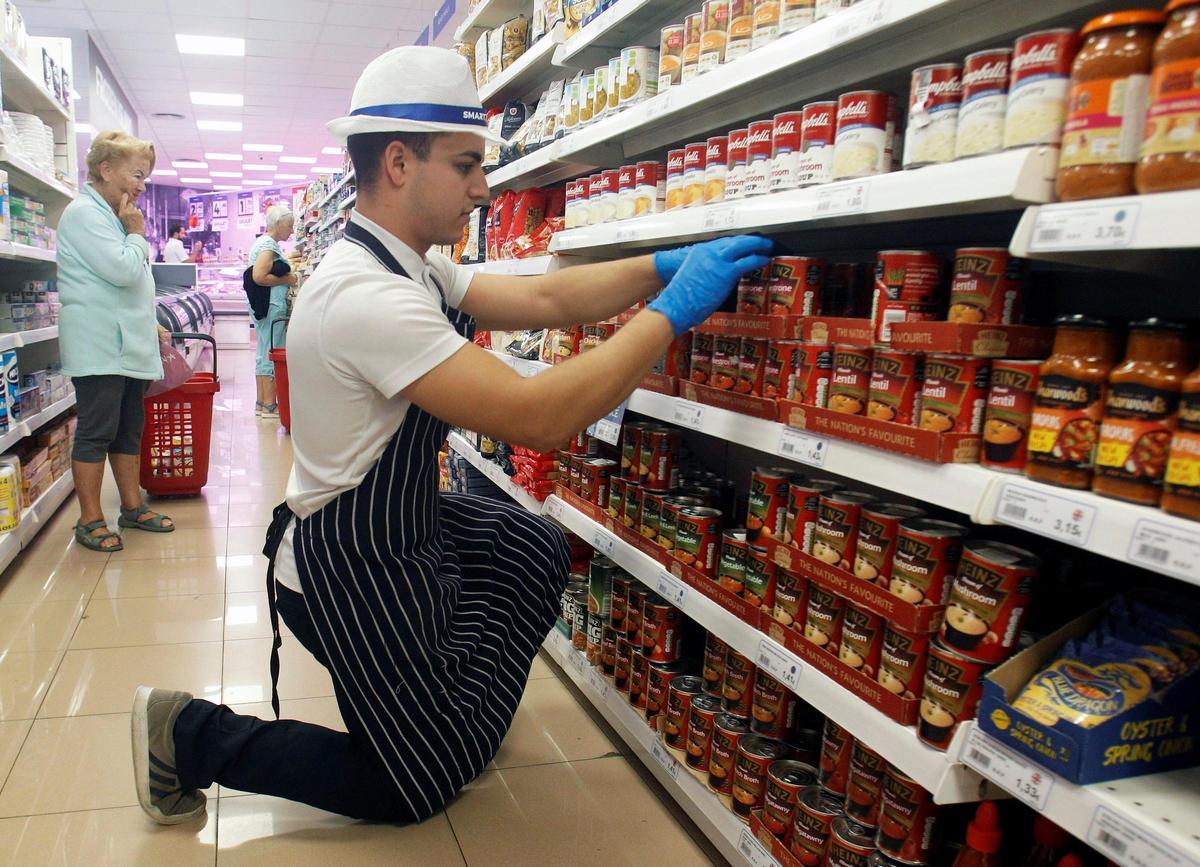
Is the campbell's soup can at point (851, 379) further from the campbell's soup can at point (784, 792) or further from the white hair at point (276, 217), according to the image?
the white hair at point (276, 217)

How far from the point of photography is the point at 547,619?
89.3 inches

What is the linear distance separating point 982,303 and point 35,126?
5.37 m

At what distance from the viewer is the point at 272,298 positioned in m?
7.79

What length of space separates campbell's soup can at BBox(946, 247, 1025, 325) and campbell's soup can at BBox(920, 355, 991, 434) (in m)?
0.07

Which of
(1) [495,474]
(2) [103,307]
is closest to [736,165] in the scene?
→ (1) [495,474]

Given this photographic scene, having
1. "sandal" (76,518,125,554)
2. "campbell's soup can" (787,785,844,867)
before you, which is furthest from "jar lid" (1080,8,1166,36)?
"sandal" (76,518,125,554)

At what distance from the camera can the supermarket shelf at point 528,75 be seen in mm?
2855

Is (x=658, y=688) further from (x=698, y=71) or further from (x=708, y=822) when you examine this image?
(x=698, y=71)

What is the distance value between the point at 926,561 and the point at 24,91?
225 inches

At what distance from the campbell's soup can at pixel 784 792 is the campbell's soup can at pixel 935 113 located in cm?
116

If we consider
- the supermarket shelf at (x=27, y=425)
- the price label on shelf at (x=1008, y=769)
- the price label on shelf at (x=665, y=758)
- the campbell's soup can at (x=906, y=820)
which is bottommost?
the price label on shelf at (x=665, y=758)

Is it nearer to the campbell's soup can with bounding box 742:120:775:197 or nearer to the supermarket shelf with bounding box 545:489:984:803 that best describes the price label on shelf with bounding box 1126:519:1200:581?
the supermarket shelf with bounding box 545:489:984:803

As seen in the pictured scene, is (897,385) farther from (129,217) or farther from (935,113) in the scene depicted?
(129,217)

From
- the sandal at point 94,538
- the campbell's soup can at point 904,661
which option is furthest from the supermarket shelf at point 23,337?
the campbell's soup can at point 904,661
